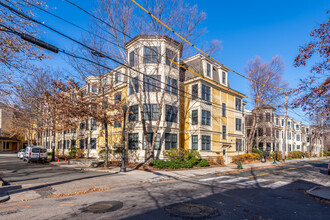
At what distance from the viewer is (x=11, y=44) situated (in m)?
10.2

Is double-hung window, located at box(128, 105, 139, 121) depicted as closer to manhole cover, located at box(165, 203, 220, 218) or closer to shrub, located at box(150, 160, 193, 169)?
shrub, located at box(150, 160, 193, 169)

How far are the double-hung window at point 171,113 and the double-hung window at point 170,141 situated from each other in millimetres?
1719

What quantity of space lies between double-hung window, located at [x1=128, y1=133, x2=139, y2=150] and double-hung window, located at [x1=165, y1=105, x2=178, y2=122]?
383 centimetres

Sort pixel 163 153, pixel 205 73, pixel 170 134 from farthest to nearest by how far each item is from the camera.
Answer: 1. pixel 205 73
2. pixel 170 134
3. pixel 163 153

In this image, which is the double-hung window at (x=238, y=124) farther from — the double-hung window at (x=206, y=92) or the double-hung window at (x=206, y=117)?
the double-hung window at (x=206, y=92)

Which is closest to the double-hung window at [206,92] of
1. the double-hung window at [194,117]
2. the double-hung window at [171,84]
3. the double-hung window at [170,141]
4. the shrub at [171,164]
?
the double-hung window at [194,117]

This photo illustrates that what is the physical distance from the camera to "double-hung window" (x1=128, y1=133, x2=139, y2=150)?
77.0 ft

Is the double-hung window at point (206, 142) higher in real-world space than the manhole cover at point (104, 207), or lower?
higher

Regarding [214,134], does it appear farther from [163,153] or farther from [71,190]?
[71,190]

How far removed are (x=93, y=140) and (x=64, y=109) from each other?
629 inches

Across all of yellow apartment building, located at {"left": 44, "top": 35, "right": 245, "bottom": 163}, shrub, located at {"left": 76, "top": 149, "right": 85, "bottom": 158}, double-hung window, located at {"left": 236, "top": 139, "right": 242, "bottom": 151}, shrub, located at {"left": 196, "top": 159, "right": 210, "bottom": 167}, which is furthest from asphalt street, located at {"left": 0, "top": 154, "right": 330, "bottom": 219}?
shrub, located at {"left": 76, "top": 149, "right": 85, "bottom": 158}

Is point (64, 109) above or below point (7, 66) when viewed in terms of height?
below

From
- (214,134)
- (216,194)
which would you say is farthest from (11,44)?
(214,134)

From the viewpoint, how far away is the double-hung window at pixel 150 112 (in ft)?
75.8
